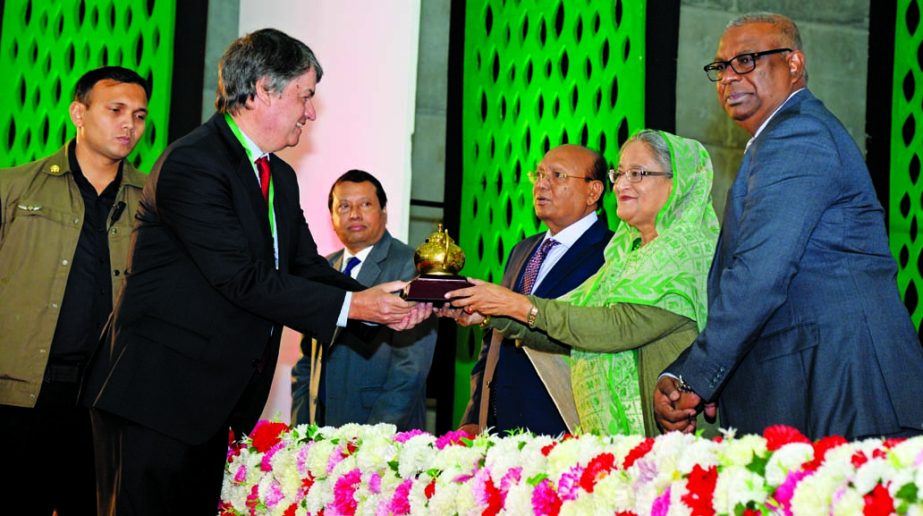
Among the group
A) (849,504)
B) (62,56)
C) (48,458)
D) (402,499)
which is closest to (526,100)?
(62,56)

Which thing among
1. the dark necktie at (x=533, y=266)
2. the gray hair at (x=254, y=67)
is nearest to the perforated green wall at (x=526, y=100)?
the dark necktie at (x=533, y=266)

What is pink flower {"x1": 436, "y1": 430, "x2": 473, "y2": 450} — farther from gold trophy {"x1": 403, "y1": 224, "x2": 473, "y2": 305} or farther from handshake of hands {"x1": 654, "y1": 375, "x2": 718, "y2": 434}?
gold trophy {"x1": 403, "y1": 224, "x2": 473, "y2": 305}

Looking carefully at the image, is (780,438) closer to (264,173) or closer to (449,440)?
(449,440)

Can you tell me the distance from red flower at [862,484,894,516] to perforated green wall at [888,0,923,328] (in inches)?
182

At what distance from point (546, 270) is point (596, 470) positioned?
224 cm

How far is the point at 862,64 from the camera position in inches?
282

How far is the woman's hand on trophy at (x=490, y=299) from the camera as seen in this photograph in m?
3.69

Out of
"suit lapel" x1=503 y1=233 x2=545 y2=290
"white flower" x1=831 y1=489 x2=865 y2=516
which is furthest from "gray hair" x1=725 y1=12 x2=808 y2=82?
"suit lapel" x1=503 y1=233 x2=545 y2=290

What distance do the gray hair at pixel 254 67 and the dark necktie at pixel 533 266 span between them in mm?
1504

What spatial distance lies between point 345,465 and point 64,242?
5.00ft

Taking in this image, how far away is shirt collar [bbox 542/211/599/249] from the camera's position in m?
4.57

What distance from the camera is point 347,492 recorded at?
3.05m

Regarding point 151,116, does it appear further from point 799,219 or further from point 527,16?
point 799,219

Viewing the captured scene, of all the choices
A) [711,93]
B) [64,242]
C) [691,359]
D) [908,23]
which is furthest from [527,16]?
[691,359]
